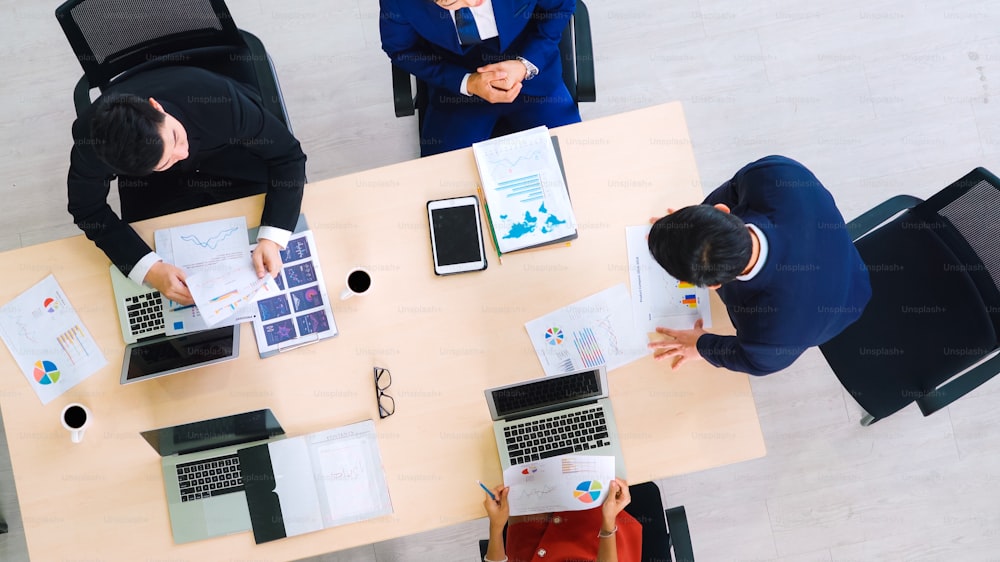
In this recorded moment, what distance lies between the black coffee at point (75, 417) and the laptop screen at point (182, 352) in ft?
0.48

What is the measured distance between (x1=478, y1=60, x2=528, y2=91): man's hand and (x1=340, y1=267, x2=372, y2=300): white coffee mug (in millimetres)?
716

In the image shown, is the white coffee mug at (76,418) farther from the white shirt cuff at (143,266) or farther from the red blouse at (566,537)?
the red blouse at (566,537)

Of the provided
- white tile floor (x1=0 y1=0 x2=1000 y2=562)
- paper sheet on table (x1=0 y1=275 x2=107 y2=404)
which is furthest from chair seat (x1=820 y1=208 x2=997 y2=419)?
paper sheet on table (x1=0 y1=275 x2=107 y2=404)

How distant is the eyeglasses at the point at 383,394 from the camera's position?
5.79ft

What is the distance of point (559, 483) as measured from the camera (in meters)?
1.72

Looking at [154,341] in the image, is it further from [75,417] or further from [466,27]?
[466,27]

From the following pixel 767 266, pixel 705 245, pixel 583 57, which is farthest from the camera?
pixel 583 57

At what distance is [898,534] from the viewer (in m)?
2.49

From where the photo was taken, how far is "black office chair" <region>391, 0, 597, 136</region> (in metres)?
2.02

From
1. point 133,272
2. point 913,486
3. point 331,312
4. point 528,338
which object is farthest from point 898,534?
point 133,272

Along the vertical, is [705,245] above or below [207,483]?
above

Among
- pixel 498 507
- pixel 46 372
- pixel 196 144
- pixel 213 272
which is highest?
pixel 196 144

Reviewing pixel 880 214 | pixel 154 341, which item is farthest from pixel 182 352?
pixel 880 214

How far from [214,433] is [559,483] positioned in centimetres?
88
